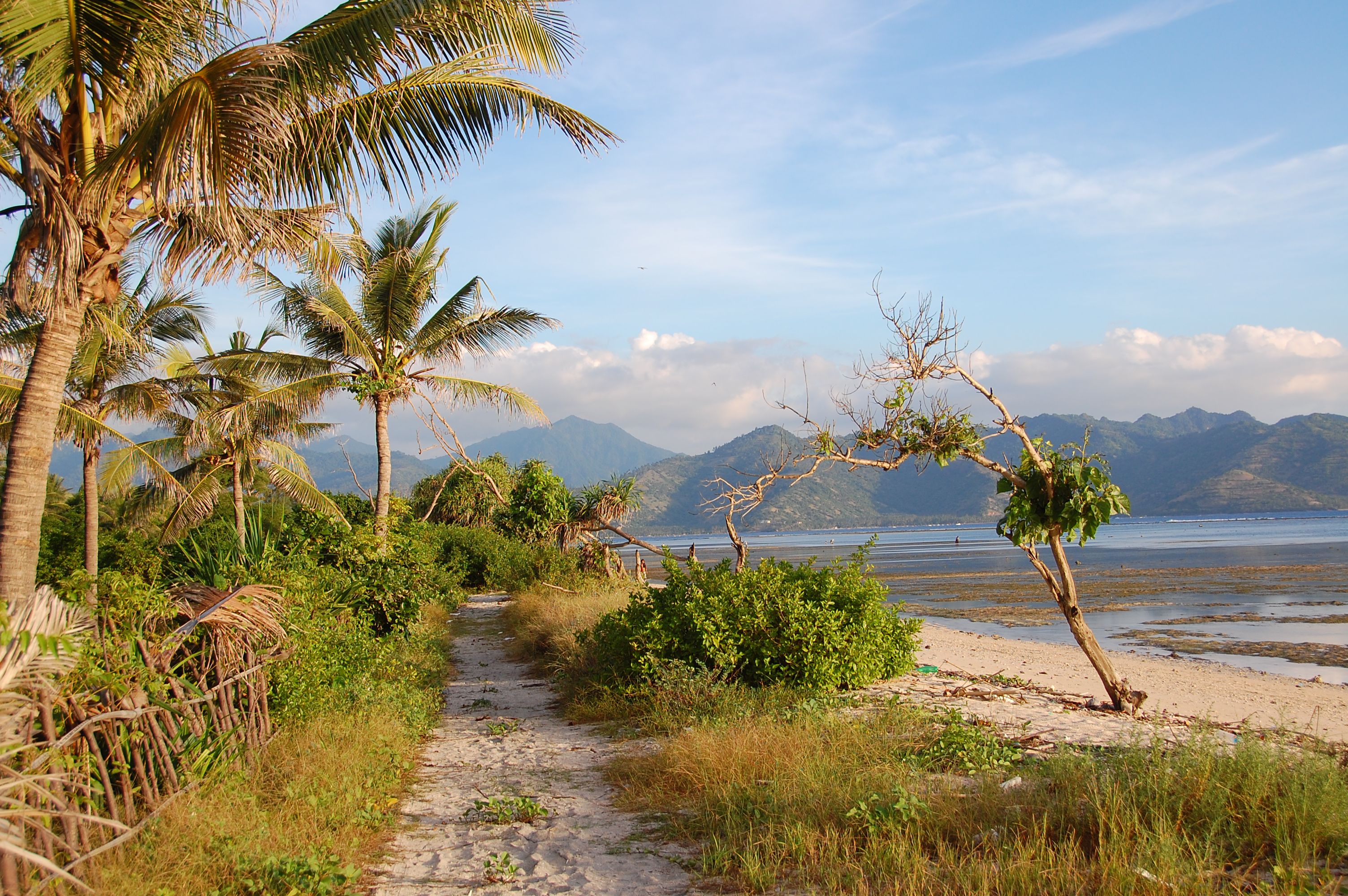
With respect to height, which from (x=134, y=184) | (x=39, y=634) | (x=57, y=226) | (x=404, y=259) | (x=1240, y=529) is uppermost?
(x=404, y=259)

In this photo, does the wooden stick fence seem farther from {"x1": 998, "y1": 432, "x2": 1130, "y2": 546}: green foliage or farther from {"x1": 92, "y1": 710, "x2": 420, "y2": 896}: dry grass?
{"x1": 998, "y1": 432, "x2": 1130, "y2": 546}: green foliage

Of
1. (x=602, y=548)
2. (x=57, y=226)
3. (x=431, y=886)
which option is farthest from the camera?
(x=602, y=548)

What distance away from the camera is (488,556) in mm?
26469

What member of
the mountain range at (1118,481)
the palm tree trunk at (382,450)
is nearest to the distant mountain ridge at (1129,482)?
the mountain range at (1118,481)

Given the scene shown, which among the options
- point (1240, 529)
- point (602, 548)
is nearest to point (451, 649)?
point (602, 548)

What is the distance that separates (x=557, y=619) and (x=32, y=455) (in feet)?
26.6

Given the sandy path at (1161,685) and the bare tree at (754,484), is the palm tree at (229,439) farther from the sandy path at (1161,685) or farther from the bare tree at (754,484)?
the sandy path at (1161,685)

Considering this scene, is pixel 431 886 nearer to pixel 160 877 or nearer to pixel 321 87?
pixel 160 877

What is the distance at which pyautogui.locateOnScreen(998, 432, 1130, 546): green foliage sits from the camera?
26.4 ft

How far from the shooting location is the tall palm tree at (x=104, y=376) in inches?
529

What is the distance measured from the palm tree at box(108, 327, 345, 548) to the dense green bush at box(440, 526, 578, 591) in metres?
5.98

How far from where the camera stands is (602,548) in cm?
2077

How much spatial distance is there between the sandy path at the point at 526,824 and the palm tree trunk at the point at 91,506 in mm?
8939

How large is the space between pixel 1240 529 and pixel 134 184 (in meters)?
98.8
